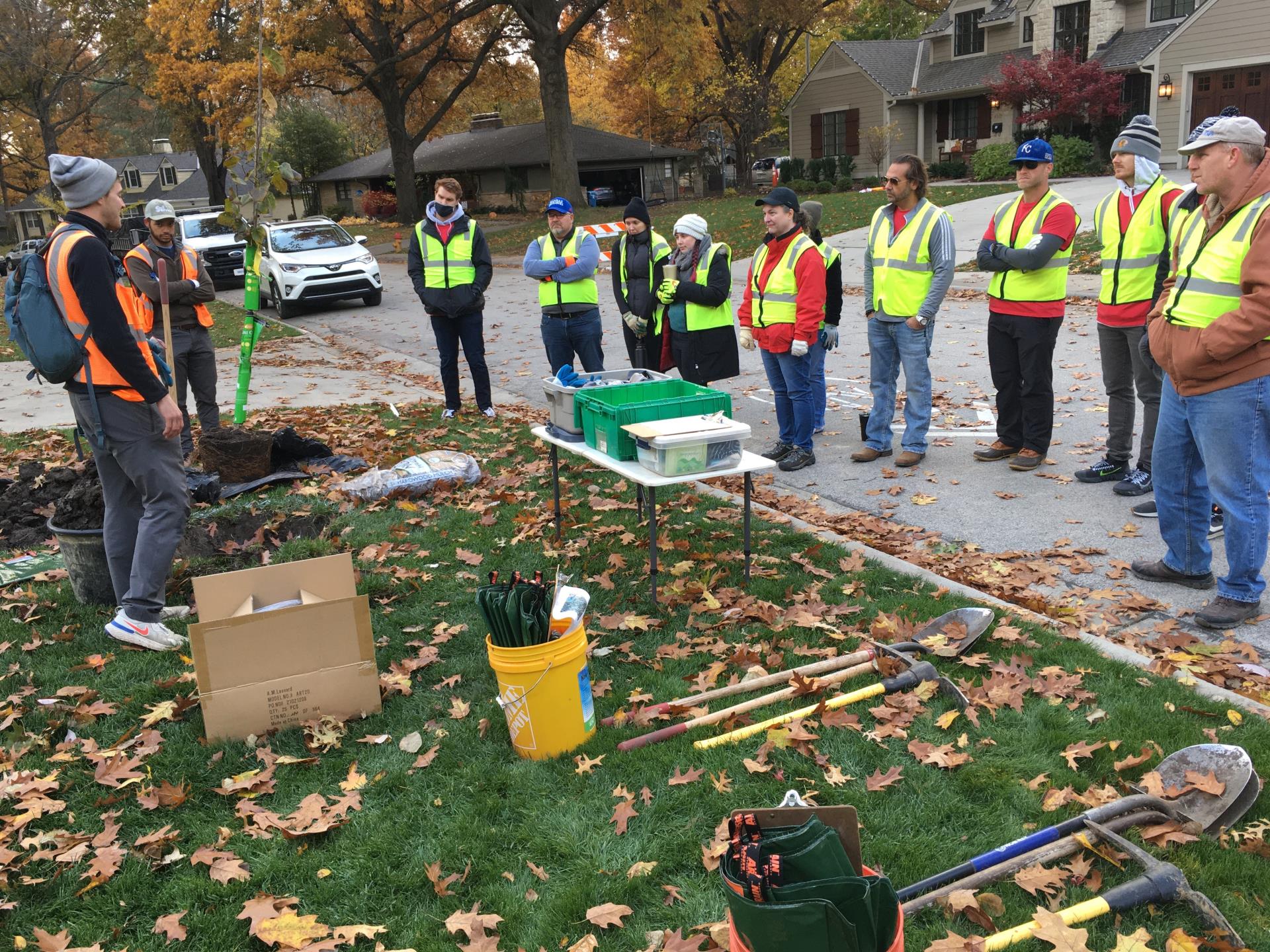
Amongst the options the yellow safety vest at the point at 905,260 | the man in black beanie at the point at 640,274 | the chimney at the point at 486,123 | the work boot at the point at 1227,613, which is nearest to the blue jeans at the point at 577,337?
the man in black beanie at the point at 640,274

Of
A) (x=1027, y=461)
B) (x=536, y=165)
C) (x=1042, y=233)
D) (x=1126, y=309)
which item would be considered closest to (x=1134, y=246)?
(x=1126, y=309)

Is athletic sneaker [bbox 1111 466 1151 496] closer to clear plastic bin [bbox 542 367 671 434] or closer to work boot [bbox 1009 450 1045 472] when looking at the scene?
work boot [bbox 1009 450 1045 472]

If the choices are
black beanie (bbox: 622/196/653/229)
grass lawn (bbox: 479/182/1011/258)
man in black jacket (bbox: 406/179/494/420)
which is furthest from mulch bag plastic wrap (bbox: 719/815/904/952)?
grass lawn (bbox: 479/182/1011/258)

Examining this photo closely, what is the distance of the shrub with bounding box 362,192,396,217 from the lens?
4903 cm

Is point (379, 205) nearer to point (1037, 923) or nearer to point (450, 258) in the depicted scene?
point (450, 258)

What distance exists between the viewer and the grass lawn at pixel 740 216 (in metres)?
25.6

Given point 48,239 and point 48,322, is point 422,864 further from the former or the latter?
point 48,239

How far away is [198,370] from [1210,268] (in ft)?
25.5

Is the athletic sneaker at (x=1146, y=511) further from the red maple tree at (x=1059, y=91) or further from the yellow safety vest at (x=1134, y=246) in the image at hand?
the red maple tree at (x=1059, y=91)

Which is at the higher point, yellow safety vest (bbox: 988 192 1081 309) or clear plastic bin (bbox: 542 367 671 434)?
yellow safety vest (bbox: 988 192 1081 309)

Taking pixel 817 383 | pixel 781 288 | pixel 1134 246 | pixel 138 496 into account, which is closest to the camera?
pixel 138 496

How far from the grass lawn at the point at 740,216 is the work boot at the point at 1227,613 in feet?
64.7

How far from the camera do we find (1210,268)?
4.52m

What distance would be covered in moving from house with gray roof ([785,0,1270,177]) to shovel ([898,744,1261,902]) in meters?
31.9
